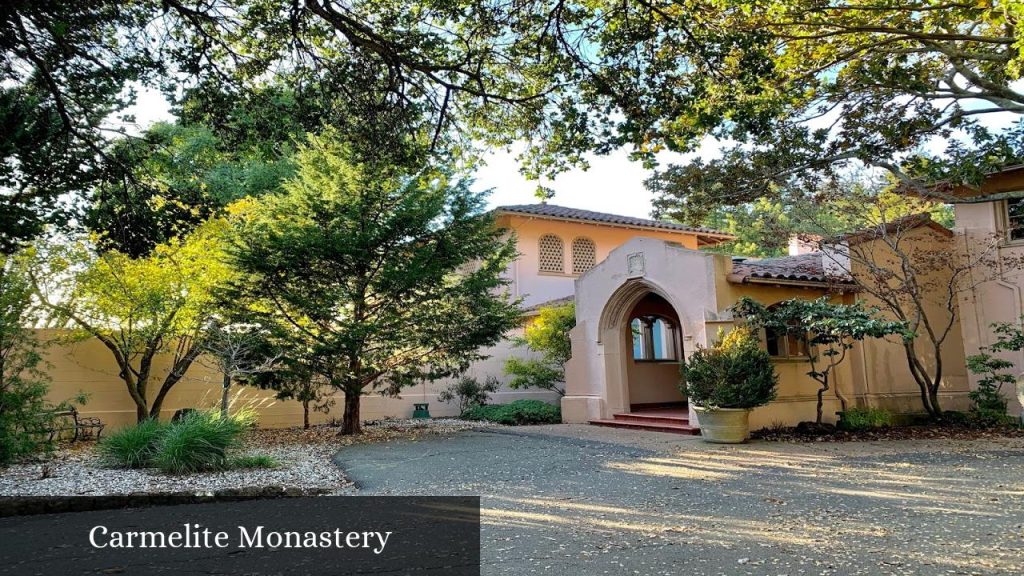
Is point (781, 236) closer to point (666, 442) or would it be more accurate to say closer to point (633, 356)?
point (666, 442)

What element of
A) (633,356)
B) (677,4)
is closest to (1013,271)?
(633,356)

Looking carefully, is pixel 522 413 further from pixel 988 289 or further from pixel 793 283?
pixel 988 289

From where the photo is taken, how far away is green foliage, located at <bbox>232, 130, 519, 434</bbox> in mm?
12477

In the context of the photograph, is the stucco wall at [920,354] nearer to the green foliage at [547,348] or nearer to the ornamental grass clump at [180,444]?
the green foliage at [547,348]

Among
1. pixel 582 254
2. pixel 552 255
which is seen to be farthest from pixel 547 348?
pixel 582 254

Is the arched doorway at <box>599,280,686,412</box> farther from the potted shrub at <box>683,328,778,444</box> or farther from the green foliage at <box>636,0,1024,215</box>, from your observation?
the green foliage at <box>636,0,1024,215</box>

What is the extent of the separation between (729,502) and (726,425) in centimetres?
496

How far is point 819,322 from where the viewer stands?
11.5m

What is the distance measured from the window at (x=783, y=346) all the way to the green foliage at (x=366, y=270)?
17.8 feet

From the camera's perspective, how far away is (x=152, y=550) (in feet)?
16.9

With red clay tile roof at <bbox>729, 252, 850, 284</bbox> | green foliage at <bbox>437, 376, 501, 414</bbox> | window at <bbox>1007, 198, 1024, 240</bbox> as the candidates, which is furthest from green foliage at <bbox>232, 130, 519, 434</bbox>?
window at <bbox>1007, 198, 1024, 240</bbox>

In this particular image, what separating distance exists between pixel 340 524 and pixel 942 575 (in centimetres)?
473

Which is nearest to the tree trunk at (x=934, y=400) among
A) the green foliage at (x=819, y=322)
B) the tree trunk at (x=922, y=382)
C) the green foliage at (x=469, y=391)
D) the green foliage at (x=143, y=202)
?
the tree trunk at (x=922, y=382)

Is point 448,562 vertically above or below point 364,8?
below
